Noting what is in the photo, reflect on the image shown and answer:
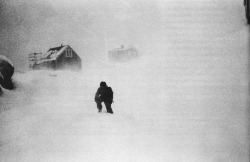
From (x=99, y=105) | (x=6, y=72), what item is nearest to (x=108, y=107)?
(x=99, y=105)

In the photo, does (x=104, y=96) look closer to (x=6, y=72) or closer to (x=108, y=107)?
(x=108, y=107)

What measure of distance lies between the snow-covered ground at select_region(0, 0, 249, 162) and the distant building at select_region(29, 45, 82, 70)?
0.10 metres

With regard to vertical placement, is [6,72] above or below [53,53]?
below

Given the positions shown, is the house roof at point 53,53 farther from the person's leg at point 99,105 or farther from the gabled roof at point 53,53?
the person's leg at point 99,105

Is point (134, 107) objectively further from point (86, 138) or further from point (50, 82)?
point (50, 82)

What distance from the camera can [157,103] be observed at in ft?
11.6

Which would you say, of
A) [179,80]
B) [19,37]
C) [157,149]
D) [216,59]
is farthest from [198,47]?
[19,37]

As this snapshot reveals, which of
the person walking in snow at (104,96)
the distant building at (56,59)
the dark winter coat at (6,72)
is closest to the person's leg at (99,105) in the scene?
the person walking in snow at (104,96)

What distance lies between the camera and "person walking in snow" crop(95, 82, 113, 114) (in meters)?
3.42

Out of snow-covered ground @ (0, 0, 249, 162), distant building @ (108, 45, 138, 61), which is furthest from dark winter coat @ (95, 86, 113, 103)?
distant building @ (108, 45, 138, 61)

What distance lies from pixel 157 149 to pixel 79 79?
132 centimetres

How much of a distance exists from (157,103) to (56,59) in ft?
4.63

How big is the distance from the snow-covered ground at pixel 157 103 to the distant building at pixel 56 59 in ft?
0.32

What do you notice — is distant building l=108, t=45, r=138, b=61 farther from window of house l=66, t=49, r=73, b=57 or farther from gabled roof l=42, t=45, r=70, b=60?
gabled roof l=42, t=45, r=70, b=60
